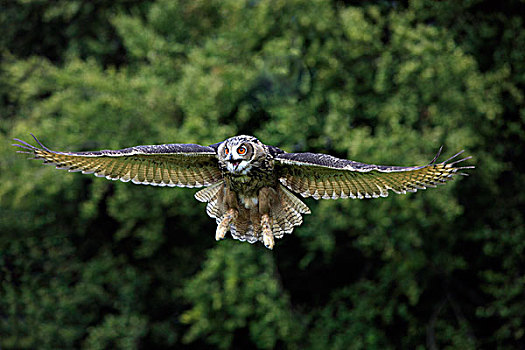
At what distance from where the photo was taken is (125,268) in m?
9.18

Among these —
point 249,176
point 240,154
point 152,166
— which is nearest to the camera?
point 240,154

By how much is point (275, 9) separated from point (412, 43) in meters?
1.85

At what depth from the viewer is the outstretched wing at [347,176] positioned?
3.69m

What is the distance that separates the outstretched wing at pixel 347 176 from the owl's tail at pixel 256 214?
12cm

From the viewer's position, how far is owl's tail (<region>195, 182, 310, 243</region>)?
13.8 feet

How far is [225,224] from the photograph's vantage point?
398 cm

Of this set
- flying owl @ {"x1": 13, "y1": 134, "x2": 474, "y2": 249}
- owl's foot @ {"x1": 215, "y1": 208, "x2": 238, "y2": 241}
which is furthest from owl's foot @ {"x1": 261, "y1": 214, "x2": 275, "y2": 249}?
owl's foot @ {"x1": 215, "y1": 208, "x2": 238, "y2": 241}

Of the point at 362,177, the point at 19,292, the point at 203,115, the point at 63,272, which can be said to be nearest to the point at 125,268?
the point at 63,272

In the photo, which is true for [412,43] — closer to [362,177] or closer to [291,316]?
[291,316]

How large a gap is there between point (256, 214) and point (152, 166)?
0.76 metres

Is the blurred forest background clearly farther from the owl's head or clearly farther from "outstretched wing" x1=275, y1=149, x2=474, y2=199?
the owl's head

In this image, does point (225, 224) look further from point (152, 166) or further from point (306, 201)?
point (306, 201)

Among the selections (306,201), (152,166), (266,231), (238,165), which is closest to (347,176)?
(266,231)

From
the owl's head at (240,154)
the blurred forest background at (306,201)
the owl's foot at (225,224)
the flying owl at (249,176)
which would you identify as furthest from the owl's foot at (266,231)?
the blurred forest background at (306,201)
